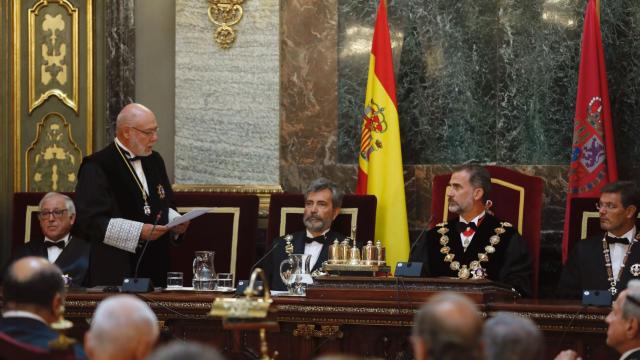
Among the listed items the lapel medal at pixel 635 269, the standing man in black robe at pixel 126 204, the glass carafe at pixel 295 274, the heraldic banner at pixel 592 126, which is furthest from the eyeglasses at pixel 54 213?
the lapel medal at pixel 635 269

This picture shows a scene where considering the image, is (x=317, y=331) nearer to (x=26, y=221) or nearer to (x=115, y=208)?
(x=115, y=208)

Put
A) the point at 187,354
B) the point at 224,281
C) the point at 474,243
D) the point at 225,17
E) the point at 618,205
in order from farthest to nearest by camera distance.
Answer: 1. the point at 225,17
2. the point at 474,243
3. the point at 618,205
4. the point at 224,281
5. the point at 187,354

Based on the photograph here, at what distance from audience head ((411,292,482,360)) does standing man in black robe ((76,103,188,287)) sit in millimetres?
3747

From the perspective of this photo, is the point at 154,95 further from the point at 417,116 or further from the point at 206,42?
the point at 417,116

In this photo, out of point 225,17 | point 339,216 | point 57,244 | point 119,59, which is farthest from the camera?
point 119,59

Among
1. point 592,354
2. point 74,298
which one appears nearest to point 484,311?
point 592,354

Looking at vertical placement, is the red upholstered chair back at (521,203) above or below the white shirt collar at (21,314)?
above

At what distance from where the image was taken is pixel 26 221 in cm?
792

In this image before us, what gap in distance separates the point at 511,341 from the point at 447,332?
33cm

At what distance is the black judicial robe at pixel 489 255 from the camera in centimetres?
704

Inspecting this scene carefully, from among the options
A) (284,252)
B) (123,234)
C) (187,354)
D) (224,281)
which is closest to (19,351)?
(187,354)

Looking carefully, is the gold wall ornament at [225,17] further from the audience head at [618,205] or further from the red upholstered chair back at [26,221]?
the audience head at [618,205]

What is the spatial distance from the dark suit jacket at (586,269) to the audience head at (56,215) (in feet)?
9.87

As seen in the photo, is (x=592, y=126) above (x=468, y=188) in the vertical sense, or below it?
above
